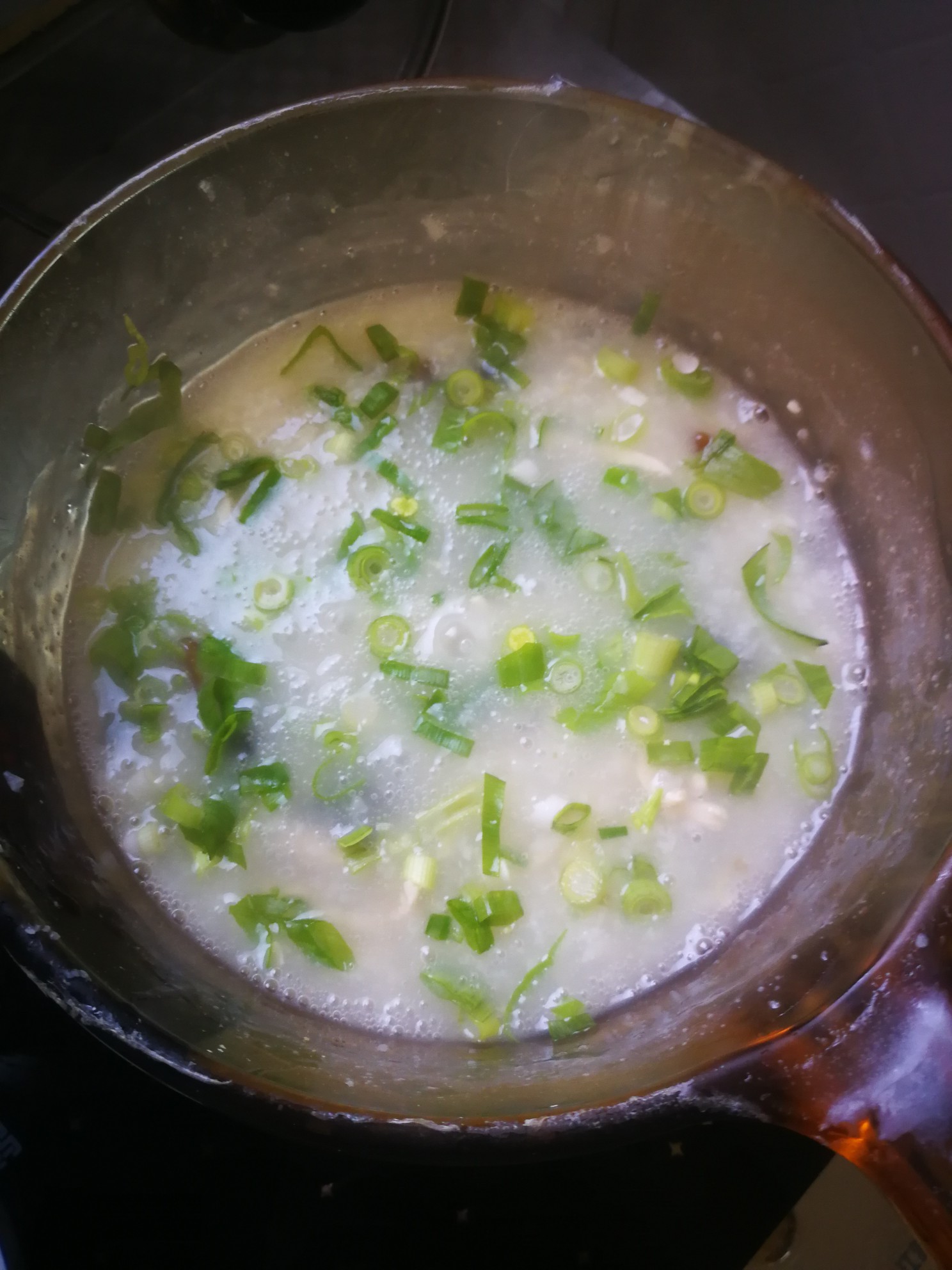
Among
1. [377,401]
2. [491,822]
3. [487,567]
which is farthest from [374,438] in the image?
[491,822]

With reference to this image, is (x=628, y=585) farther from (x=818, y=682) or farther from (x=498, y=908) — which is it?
(x=498, y=908)

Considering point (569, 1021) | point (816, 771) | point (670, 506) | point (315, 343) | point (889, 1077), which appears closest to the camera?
point (889, 1077)

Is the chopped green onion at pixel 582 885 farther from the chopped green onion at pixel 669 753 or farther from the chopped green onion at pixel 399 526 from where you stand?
the chopped green onion at pixel 399 526

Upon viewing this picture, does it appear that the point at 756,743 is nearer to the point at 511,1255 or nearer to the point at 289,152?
the point at 511,1255

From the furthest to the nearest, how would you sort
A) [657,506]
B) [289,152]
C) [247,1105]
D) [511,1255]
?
[657,506], [289,152], [511,1255], [247,1105]

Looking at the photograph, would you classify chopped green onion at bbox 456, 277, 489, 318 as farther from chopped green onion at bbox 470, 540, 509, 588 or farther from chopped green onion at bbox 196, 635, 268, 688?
chopped green onion at bbox 196, 635, 268, 688

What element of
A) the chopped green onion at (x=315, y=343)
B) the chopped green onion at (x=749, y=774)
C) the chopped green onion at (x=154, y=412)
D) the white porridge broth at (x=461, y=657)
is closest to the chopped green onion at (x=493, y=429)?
the white porridge broth at (x=461, y=657)

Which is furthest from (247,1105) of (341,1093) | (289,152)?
(289,152)
